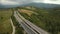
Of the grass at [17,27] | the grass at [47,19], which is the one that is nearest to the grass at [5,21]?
the grass at [17,27]

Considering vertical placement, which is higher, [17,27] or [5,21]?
[5,21]

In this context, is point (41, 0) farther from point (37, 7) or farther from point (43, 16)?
point (43, 16)

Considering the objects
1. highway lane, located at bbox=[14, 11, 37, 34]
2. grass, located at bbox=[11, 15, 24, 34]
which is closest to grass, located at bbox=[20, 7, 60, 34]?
highway lane, located at bbox=[14, 11, 37, 34]

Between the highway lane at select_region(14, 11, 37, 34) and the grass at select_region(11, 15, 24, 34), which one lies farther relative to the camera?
the grass at select_region(11, 15, 24, 34)

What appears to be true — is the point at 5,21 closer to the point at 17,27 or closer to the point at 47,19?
the point at 17,27

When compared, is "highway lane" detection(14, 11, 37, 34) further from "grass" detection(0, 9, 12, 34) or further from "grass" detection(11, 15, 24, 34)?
"grass" detection(0, 9, 12, 34)

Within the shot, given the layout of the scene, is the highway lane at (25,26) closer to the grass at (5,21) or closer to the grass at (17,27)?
the grass at (17,27)

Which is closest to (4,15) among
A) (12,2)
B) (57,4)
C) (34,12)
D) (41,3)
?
(12,2)

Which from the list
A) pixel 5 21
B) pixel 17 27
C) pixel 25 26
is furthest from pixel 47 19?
pixel 5 21
